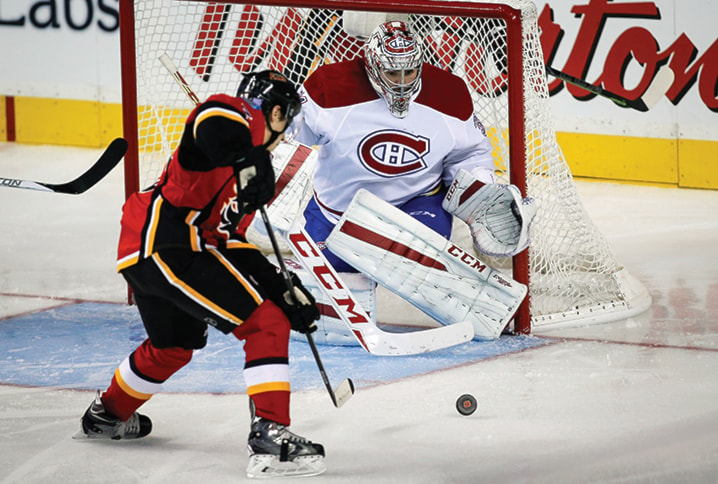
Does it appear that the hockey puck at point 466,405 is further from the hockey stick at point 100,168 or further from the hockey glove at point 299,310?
the hockey stick at point 100,168

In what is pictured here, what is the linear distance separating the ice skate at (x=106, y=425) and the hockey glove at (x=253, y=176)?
2.44 feet

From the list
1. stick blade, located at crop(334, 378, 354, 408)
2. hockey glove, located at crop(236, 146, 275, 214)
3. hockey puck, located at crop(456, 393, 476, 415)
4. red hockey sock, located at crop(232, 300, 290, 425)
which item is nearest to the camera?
hockey glove, located at crop(236, 146, 275, 214)

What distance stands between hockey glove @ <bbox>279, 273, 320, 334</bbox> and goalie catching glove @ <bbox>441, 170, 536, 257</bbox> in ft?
4.41

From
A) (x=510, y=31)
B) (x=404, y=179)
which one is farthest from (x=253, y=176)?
(x=510, y=31)

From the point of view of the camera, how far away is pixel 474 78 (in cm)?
484

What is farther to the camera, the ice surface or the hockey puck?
the hockey puck

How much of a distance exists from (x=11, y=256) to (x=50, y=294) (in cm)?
71

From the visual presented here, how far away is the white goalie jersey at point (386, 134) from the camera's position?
4242mm

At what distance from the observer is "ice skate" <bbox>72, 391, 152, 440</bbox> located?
318 cm

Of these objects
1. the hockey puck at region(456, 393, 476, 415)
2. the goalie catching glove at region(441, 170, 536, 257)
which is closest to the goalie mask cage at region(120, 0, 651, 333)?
the goalie catching glove at region(441, 170, 536, 257)

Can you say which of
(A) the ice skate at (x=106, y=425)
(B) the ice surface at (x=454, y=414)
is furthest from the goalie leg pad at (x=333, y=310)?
(A) the ice skate at (x=106, y=425)

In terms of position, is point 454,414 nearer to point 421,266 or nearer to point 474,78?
point 421,266

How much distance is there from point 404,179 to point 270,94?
1474mm

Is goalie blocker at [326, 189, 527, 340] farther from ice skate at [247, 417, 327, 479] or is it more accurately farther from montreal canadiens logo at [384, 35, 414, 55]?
ice skate at [247, 417, 327, 479]
